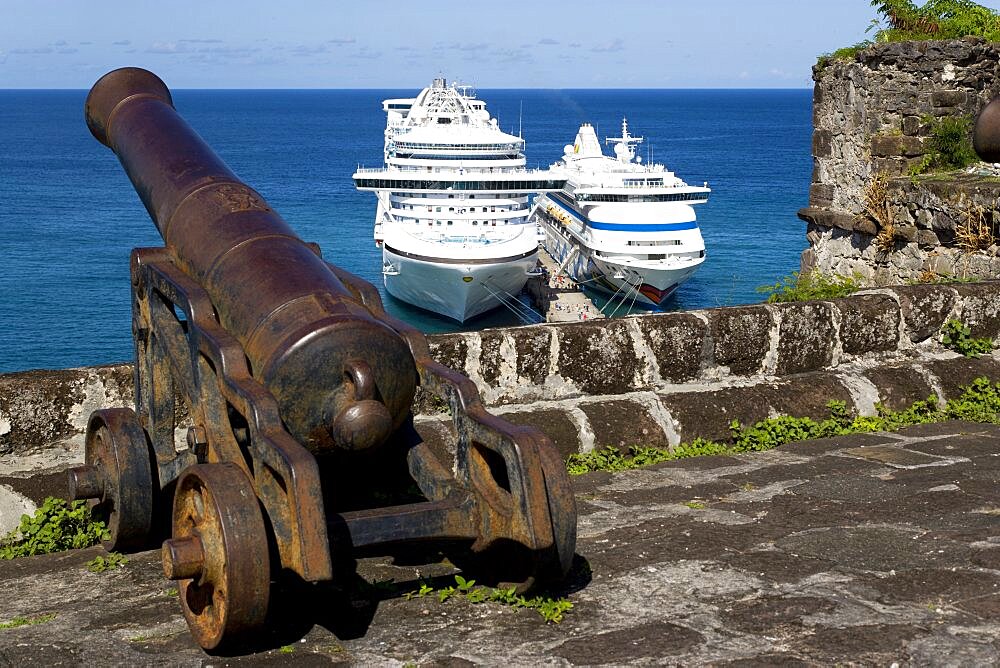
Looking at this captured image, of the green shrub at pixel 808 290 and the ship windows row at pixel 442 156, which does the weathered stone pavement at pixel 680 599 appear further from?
the ship windows row at pixel 442 156

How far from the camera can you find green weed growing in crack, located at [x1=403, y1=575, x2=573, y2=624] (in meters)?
3.05

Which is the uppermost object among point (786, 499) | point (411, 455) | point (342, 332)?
point (342, 332)

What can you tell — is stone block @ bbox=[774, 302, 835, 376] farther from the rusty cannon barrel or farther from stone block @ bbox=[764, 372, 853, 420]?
the rusty cannon barrel

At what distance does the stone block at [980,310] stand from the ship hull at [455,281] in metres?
35.2

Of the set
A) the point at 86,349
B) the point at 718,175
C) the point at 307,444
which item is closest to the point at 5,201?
the point at 86,349

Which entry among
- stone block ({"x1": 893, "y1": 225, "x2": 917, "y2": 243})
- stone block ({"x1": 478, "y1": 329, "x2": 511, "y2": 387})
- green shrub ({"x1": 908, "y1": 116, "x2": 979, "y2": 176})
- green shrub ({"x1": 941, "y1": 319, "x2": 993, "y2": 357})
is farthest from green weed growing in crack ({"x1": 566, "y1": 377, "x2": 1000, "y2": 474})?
green shrub ({"x1": 908, "y1": 116, "x2": 979, "y2": 176})

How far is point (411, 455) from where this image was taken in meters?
3.48

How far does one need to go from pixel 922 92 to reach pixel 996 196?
208 centimetres

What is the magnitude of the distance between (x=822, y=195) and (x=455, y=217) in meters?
35.4

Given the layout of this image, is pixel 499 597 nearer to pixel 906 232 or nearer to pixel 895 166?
pixel 906 232

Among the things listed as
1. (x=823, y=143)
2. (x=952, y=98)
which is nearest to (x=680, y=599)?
(x=952, y=98)

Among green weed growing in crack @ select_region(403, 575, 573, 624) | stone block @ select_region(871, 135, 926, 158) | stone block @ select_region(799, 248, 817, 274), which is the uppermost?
stone block @ select_region(871, 135, 926, 158)

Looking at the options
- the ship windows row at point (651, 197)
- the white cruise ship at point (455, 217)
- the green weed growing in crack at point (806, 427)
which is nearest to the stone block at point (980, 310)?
the green weed growing in crack at point (806, 427)

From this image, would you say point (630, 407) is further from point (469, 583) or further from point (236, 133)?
point (236, 133)
